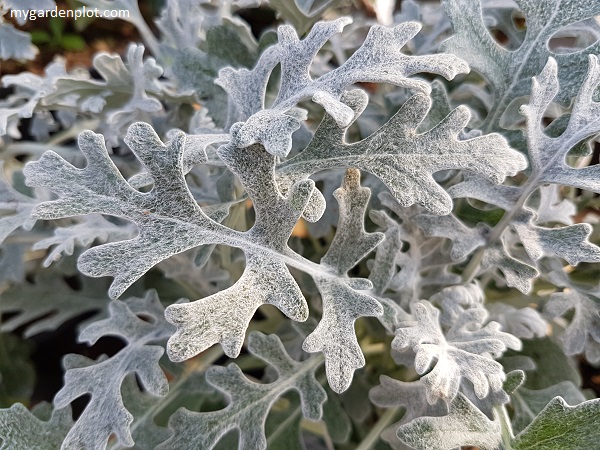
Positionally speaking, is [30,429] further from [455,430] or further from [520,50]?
[520,50]

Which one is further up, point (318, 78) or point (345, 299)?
point (318, 78)

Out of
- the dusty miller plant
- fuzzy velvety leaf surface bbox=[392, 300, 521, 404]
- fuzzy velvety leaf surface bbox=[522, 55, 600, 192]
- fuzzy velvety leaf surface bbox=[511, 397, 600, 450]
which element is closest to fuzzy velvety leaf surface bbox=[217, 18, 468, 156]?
the dusty miller plant

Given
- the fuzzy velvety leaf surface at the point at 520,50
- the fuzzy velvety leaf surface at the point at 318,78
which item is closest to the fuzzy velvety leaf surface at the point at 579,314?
the fuzzy velvety leaf surface at the point at 520,50

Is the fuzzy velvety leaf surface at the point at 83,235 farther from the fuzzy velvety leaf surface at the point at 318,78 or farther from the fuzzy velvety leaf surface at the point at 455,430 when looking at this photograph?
the fuzzy velvety leaf surface at the point at 455,430

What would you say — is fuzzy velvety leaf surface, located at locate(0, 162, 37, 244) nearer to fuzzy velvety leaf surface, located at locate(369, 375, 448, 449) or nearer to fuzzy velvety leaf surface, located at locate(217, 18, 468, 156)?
fuzzy velvety leaf surface, located at locate(217, 18, 468, 156)

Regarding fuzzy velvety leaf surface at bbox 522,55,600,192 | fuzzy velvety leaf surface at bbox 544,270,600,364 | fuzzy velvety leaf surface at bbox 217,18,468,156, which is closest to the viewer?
fuzzy velvety leaf surface at bbox 217,18,468,156

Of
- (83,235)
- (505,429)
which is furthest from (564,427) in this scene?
(83,235)
